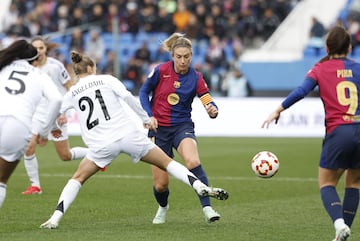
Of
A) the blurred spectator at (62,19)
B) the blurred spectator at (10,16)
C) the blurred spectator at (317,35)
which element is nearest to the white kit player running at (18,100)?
the blurred spectator at (317,35)

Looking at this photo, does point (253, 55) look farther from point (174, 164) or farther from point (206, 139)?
point (174, 164)

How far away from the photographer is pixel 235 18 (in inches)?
1234

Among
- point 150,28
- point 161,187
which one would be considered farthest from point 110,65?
point 161,187

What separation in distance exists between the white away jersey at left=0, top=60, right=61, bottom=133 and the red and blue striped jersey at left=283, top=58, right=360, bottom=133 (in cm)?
241

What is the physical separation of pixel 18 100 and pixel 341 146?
319 centimetres

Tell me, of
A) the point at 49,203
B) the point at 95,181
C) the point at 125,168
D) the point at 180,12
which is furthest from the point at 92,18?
the point at 49,203

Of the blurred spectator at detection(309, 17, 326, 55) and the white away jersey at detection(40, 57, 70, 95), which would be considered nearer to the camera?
the white away jersey at detection(40, 57, 70, 95)

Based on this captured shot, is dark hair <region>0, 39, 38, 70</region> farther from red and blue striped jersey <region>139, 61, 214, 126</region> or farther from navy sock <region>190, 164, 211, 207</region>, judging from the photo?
navy sock <region>190, 164, 211, 207</region>

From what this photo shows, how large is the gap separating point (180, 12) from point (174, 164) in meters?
21.7

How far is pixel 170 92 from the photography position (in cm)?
1146

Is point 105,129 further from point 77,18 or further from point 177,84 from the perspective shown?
point 77,18

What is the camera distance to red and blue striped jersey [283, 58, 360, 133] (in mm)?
9164

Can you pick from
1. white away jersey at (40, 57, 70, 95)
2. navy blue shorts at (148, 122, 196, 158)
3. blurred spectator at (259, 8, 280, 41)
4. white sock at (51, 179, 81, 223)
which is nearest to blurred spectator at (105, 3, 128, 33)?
blurred spectator at (259, 8, 280, 41)

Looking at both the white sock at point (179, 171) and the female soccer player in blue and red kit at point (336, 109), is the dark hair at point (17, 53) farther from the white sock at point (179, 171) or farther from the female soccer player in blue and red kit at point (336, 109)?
the female soccer player in blue and red kit at point (336, 109)
